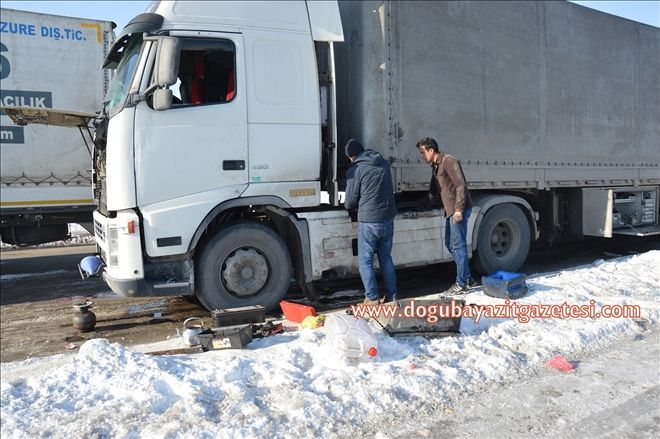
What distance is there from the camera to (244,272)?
5340mm

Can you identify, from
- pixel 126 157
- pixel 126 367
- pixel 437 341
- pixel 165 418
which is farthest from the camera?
pixel 126 157

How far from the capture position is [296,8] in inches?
215

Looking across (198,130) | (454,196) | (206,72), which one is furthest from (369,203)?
(206,72)

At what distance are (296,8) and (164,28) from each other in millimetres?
1453

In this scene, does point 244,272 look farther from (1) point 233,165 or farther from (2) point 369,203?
(2) point 369,203

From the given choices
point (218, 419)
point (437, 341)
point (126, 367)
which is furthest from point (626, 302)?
point (126, 367)

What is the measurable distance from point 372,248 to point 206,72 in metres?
2.55

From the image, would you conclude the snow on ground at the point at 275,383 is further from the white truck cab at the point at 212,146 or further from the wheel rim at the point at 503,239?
the wheel rim at the point at 503,239

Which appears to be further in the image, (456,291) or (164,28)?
(456,291)

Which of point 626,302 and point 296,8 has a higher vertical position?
point 296,8

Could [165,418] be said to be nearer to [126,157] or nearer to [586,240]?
[126,157]

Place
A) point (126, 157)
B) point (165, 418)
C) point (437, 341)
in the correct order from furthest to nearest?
point (126, 157)
point (437, 341)
point (165, 418)

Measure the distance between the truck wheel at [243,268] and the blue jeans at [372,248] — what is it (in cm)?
84

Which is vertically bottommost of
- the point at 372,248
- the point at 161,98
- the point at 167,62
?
the point at 372,248
